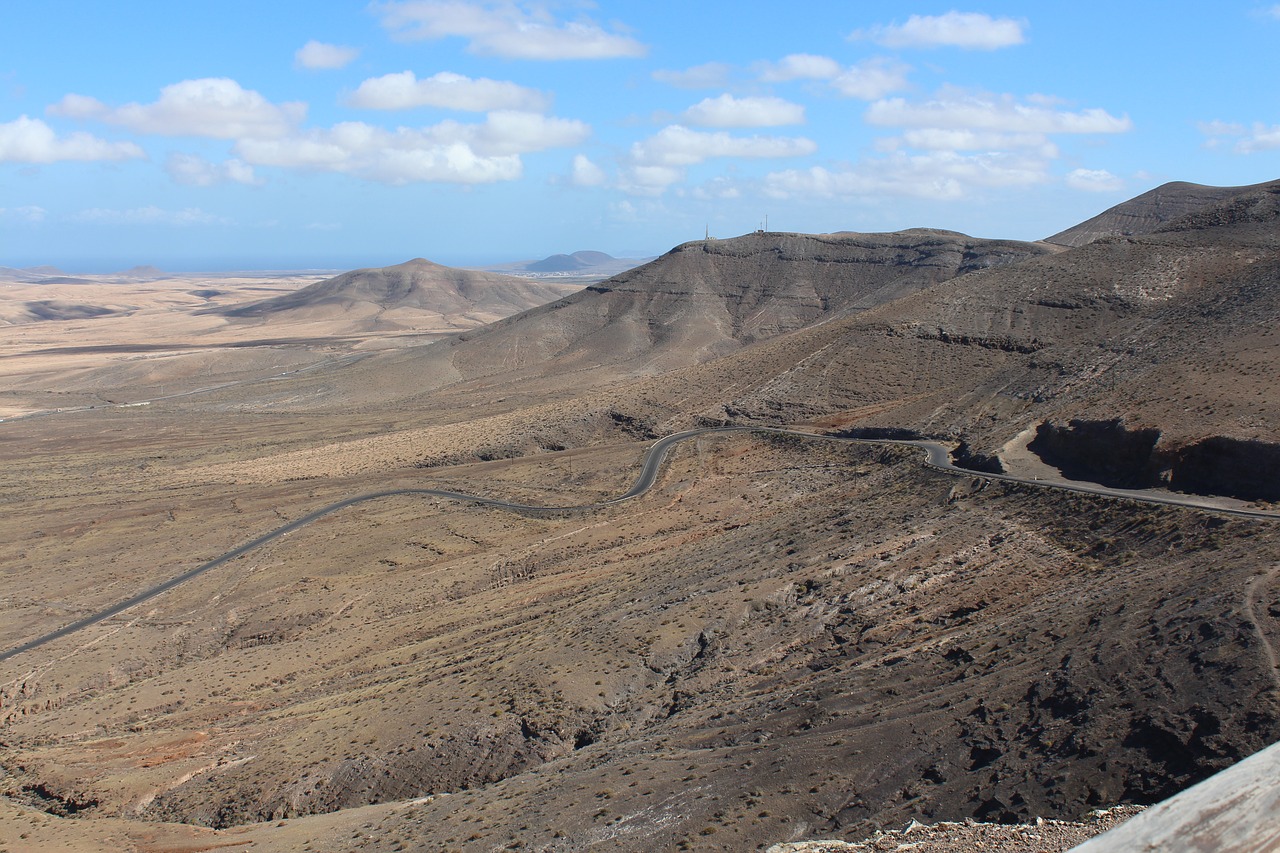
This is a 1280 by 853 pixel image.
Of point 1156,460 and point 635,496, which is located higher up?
point 1156,460

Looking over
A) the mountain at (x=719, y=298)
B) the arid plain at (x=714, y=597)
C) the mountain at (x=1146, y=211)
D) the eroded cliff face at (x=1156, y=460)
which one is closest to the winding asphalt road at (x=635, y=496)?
the arid plain at (x=714, y=597)

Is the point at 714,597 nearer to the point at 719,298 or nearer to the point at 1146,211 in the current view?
the point at 719,298

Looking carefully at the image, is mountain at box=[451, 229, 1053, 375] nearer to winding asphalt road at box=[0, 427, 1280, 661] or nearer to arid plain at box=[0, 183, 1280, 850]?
arid plain at box=[0, 183, 1280, 850]

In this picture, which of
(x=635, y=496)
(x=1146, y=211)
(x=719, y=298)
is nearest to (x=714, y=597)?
(x=635, y=496)

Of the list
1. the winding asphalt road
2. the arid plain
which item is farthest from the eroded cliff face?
the winding asphalt road

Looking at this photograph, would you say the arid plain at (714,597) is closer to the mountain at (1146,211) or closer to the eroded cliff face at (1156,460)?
the eroded cliff face at (1156,460)

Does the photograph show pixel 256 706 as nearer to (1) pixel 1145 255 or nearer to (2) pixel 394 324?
(1) pixel 1145 255
